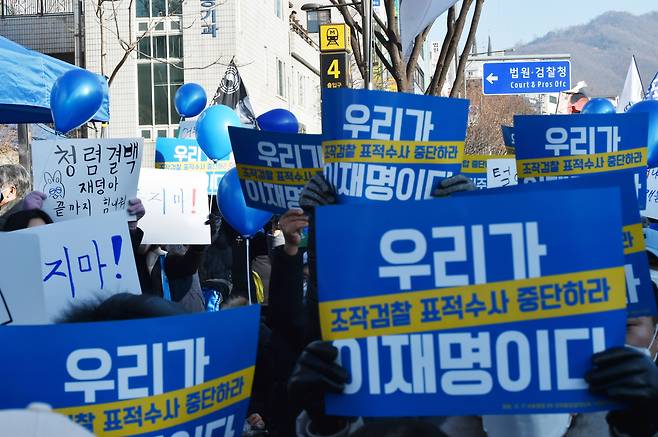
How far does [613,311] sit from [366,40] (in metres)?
11.2

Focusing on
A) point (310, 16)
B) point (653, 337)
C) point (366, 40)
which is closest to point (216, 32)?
point (310, 16)

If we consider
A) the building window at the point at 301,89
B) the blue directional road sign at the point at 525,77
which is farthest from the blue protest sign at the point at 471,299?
the building window at the point at 301,89

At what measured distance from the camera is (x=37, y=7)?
3069 centimetres

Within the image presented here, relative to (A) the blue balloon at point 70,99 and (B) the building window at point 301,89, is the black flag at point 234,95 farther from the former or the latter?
(B) the building window at point 301,89

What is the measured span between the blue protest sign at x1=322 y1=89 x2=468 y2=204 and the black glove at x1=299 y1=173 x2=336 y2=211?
0.04 meters

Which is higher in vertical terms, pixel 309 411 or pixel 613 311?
pixel 613 311

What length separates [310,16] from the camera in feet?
94.4

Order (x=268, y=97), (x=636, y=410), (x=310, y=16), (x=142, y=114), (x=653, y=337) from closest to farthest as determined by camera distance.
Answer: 1. (x=636, y=410)
2. (x=653, y=337)
3. (x=310, y=16)
4. (x=142, y=114)
5. (x=268, y=97)

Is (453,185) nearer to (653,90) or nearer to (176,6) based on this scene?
(653,90)

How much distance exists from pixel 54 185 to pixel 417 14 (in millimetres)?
4082

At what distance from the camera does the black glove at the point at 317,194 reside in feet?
11.9

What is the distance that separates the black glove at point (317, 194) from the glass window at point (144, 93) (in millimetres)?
27455

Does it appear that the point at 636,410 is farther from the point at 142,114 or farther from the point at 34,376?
the point at 142,114

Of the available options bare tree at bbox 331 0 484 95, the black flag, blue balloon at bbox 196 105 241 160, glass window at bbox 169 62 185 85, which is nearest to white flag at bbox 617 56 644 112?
bare tree at bbox 331 0 484 95
